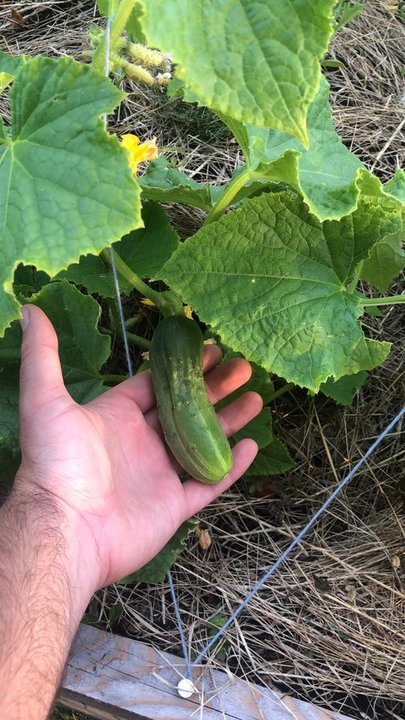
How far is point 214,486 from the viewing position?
1.80 m

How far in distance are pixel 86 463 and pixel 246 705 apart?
948 mm

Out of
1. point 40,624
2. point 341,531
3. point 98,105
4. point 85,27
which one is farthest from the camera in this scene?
point 85,27

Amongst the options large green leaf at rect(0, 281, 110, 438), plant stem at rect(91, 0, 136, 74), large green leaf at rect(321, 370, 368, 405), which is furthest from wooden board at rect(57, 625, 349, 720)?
plant stem at rect(91, 0, 136, 74)

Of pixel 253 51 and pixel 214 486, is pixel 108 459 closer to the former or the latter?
pixel 214 486

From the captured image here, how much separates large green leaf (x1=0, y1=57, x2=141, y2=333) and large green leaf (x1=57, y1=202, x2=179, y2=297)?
0.65m

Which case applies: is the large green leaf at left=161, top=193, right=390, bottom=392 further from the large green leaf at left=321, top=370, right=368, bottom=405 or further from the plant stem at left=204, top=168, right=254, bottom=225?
the large green leaf at left=321, top=370, right=368, bottom=405

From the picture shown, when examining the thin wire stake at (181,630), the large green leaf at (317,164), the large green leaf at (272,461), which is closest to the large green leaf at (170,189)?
the large green leaf at (317,164)

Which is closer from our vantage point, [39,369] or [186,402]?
[39,369]

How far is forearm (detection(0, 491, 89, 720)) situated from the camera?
1242mm

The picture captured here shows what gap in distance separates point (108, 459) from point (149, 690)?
2.55 ft

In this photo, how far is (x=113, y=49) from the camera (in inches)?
52.0

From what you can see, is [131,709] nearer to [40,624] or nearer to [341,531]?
[40,624]

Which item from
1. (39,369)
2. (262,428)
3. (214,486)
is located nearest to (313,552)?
(262,428)

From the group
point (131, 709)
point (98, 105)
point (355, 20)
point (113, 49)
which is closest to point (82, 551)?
point (131, 709)
